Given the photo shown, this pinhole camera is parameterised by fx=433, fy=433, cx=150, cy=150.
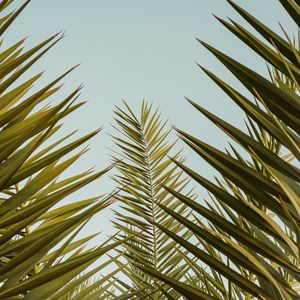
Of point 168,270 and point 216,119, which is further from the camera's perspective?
point 168,270

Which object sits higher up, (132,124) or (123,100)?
(123,100)

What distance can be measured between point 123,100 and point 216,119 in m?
2.25

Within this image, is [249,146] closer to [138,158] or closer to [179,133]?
[179,133]

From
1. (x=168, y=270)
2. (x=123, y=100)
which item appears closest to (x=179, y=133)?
(x=168, y=270)

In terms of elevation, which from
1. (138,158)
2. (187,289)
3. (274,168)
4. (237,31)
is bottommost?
(187,289)

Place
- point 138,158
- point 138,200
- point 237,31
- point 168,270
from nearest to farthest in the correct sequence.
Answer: point 237,31 < point 168,270 < point 138,200 < point 138,158

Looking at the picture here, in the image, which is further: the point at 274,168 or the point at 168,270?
the point at 168,270

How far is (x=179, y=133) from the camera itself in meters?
0.71

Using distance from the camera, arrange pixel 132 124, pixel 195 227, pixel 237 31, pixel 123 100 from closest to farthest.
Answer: pixel 195 227, pixel 237 31, pixel 132 124, pixel 123 100

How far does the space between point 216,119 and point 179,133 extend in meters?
0.07

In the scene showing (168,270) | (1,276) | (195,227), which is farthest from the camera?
(168,270)

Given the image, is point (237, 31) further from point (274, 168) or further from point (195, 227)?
point (195, 227)

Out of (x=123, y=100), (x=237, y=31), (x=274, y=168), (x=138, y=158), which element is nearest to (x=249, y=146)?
(x=274, y=168)

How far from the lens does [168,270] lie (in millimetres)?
2156
